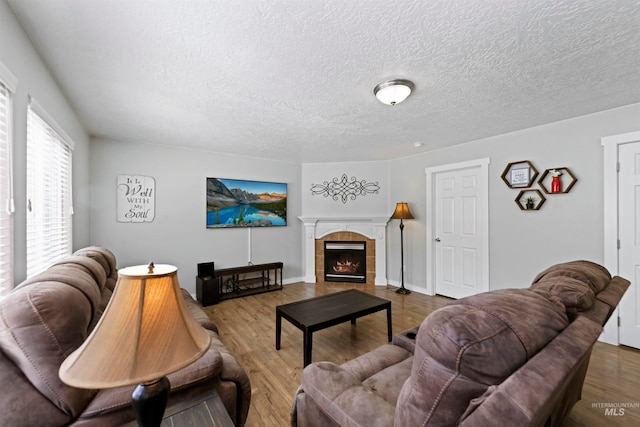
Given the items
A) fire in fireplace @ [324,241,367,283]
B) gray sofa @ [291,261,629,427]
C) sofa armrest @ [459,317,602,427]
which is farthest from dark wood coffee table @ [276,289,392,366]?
fire in fireplace @ [324,241,367,283]

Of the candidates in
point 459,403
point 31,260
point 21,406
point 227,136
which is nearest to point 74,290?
point 21,406

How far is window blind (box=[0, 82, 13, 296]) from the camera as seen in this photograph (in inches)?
51.7

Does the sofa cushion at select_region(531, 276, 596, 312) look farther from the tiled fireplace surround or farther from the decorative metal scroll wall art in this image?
the decorative metal scroll wall art

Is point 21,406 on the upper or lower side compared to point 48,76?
lower

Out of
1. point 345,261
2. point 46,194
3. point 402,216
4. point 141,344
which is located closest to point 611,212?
point 402,216

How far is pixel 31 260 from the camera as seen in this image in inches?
68.0

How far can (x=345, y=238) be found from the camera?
16.7 feet

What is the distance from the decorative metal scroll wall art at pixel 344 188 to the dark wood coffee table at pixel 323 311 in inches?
95.7

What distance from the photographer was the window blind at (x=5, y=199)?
131 centimetres

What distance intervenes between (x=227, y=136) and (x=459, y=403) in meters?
3.46

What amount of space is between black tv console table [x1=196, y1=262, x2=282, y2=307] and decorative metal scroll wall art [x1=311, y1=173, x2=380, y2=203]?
160 cm

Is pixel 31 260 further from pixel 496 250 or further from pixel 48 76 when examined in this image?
pixel 496 250

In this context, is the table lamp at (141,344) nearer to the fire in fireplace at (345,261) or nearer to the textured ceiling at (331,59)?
the textured ceiling at (331,59)

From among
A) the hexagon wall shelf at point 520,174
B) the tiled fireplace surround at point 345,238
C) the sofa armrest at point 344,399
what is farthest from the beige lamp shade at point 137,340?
the tiled fireplace surround at point 345,238
